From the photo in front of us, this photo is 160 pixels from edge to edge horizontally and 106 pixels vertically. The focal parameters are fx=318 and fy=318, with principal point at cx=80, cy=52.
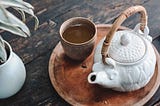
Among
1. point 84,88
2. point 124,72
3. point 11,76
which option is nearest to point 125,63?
point 124,72

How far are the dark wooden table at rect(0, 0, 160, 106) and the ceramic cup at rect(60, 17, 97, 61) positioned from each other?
0.31 ft

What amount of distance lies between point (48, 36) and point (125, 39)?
0.28 metres

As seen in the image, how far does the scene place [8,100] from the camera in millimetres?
783

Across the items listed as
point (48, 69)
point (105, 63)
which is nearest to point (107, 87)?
point (105, 63)

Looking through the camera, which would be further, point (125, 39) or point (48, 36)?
point (48, 36)

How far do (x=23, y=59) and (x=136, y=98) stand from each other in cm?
32

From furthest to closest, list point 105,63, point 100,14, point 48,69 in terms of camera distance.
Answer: point 100,14 < point 48,69 < point 105,63

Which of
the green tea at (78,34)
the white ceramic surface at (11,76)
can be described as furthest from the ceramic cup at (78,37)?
the white ceramic surface at (11,76)

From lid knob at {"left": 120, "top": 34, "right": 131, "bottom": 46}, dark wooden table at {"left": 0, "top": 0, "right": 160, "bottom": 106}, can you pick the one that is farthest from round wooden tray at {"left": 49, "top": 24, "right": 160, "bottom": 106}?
lid knob at {"left": 120, "top": 34, "right": 131, "bottom": 46}

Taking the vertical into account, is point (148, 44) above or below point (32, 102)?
above

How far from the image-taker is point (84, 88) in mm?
775

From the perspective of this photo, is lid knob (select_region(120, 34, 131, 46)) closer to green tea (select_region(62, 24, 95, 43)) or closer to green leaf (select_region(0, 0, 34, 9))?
green tea (select_region(62, 24, 95, 43))

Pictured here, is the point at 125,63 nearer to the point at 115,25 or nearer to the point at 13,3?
the point at 115,25

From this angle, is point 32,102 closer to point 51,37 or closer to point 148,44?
point 51,37
